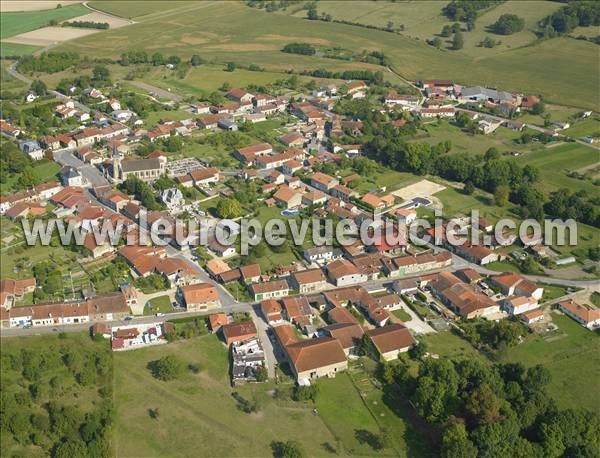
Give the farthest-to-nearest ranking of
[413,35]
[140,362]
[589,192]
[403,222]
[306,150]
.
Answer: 1. [413,35]
2. [306,150]
3. [589,192]
4. [403,222]
5. [140,362]

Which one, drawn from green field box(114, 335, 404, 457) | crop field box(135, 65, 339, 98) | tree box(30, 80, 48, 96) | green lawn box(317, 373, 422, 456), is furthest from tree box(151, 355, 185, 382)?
tree box(30, 80, 48, 96)

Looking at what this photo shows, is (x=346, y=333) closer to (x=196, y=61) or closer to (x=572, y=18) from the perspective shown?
(x=196, y=61)

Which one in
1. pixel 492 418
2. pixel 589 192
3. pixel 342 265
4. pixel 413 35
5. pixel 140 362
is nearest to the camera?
pixel 492 418

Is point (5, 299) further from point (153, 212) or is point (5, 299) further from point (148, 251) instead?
point (153, 212)

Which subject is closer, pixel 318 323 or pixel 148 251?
pixel 318 323

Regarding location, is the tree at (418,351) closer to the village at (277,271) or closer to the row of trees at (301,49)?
the village at (277,271)

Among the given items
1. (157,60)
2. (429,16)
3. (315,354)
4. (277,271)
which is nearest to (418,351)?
(315,354)

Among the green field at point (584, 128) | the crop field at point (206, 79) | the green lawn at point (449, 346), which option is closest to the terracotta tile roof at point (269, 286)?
the green lawn at point (449, 346)

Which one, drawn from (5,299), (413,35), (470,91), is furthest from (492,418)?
(413,35)
